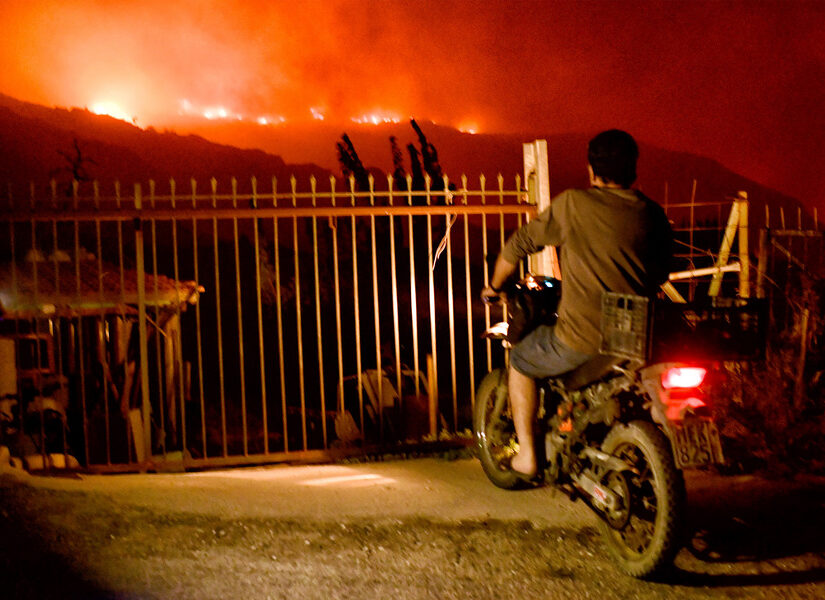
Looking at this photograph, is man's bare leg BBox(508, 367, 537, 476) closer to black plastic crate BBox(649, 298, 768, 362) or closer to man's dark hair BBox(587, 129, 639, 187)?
black plastic crate BBox(649, 298, 768, 362)

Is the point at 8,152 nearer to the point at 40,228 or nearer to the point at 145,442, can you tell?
the point at 40,228

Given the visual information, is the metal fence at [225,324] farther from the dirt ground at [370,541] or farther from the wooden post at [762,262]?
the wooden post at [762,262]

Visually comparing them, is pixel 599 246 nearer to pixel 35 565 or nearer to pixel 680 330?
pixel 680 330

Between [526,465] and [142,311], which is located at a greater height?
[142,311]

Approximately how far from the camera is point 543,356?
13.3 feet

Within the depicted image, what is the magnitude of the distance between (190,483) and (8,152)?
15.1m

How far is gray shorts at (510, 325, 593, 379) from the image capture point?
393 cm

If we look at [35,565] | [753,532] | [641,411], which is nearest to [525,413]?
[641,411]

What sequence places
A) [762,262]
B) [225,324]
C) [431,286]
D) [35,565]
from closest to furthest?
[35,565] → [431,286] → [762,262] → [225,324]

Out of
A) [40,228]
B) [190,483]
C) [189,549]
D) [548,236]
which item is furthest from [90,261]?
[548,236]

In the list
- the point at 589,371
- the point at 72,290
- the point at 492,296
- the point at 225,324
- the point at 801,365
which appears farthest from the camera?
the point at 225,324

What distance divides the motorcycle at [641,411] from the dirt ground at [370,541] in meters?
0.31

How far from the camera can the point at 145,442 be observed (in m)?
6.20

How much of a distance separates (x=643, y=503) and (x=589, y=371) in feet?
2.19
